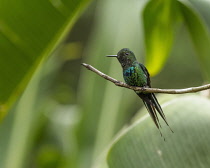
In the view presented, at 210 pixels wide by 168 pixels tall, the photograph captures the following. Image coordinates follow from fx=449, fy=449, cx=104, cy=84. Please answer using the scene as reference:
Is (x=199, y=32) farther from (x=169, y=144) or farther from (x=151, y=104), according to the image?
(x=151, y=104)

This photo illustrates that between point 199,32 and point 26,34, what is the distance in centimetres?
46

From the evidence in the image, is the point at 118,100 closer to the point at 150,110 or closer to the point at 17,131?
the point at 17,131

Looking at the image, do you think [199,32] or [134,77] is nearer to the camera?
[134,77]

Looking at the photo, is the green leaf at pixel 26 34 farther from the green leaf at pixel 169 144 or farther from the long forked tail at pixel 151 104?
the long forked tail at pixel 151 104

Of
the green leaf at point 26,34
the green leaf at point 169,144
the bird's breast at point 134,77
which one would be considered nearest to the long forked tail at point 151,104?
the bird's breast at point 134,77

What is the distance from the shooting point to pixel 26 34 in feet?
3.91

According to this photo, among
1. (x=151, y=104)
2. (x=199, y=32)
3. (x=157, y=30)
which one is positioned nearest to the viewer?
(x=151, y=104)

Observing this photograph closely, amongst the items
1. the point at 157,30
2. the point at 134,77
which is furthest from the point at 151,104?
the point at 157,30

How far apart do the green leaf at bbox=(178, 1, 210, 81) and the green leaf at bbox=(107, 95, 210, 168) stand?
0.12 m

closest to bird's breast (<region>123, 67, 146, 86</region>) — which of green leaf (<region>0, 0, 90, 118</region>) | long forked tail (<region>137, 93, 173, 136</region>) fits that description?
long forked tail (<region>137, 93, 173, 136</region>)

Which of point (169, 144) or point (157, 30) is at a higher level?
point (157, 30)

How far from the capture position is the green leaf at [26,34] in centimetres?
116

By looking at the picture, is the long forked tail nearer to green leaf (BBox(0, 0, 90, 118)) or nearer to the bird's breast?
the bird's breast

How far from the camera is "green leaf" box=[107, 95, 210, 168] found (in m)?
1.02
